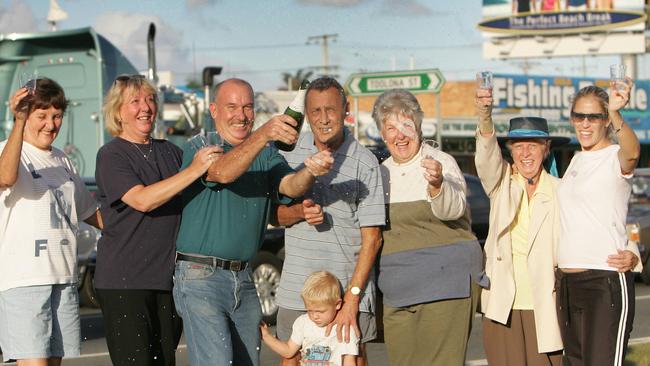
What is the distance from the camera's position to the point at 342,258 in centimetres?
598

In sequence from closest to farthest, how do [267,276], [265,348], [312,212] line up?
[312,212] → [265,348] → [267,276]

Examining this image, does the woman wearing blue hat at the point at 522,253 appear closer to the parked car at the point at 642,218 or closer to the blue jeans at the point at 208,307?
the blue jeans at the point at 208,307

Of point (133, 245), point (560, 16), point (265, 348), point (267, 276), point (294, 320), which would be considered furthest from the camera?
point (560, 16)

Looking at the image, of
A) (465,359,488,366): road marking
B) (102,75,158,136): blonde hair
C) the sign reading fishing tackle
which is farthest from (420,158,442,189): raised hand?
the sign reading fishing tackle

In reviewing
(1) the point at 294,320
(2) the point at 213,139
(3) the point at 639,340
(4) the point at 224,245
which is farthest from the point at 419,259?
(3) the point at 639,340

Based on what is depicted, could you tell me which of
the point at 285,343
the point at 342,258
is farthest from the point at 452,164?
the point at 285,343

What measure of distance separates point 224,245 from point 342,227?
0.78 meters

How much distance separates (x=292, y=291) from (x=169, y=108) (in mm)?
11730

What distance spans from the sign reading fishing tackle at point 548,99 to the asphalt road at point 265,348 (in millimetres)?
33570

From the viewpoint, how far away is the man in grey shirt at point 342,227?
591 centimetres

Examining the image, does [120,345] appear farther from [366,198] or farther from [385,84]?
[385,84]

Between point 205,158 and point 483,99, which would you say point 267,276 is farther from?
point 205,158

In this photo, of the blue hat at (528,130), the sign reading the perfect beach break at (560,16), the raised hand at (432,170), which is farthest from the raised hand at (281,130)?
the sign reading the perfect beach break at (560,16)

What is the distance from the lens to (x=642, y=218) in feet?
55.8
